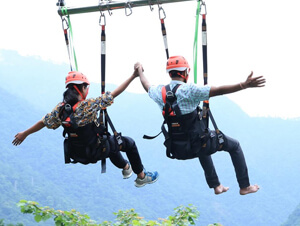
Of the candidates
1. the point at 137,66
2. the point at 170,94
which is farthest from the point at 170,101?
the point at 137,66

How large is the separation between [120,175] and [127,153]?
476 ft

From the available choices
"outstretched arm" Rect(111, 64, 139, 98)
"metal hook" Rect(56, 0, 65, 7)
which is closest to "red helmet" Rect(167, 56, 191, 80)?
"outstretched arm" Rect(111, 64, 139, 98)

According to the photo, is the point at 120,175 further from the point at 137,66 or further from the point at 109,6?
the point at 137,66

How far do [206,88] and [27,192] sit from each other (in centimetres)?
12497

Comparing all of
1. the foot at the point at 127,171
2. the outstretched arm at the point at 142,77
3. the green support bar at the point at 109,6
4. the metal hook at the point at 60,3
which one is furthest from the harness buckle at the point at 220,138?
the metal hook at the point at 60,3

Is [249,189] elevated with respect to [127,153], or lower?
lower

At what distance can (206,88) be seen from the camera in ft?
16.5

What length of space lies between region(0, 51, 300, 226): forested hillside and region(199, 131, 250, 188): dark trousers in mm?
101950

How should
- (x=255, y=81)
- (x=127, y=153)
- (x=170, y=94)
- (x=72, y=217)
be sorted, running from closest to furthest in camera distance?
(x=255, y=81) → (x=170, y=94) → (x=127, y=153) → (x=72, y=217)

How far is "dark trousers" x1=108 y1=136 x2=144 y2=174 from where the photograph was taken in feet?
19.3

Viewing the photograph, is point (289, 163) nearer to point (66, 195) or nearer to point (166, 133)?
point (66, 195)

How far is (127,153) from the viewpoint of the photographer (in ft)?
19.9

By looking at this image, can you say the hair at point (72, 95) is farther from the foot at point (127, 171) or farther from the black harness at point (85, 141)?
the foot at point (127, 171)

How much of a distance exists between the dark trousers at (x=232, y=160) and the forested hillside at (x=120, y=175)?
101950 millimetres
